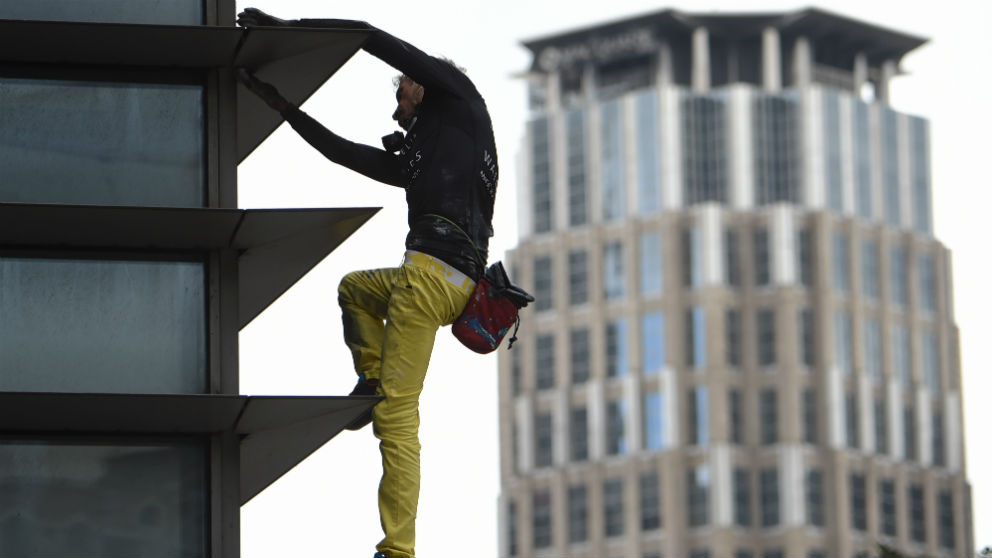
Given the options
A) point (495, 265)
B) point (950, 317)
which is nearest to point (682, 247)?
point (950, 317)

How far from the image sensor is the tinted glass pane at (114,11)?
11680mm

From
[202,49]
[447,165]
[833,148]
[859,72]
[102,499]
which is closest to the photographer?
[102,499]

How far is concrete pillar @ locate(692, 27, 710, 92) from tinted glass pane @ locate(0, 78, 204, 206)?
115 m

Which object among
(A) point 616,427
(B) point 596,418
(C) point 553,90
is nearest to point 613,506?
(A) point 616,427

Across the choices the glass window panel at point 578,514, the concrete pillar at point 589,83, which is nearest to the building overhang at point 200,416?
the glass window panel at point 578,514

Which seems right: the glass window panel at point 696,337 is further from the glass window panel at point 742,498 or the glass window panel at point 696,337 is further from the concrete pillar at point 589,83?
the concrete pillar at point 589,83

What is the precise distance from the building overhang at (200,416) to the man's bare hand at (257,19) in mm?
1916

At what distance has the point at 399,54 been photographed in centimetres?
1123

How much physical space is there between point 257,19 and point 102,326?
1646 millimetres

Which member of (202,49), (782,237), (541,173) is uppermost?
(541,173)

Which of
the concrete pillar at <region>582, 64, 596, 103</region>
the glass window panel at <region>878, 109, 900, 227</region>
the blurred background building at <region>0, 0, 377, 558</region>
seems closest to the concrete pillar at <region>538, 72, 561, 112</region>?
the concrete pillar at <region>582, 64, 596, 103</region>

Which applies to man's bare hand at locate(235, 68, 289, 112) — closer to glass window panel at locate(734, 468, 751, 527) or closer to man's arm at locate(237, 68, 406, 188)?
man's arm at locate(237, 68, 406, 188)

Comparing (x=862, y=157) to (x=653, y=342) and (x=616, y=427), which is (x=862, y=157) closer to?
(x=653, y=342)

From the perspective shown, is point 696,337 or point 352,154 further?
point 696,337
